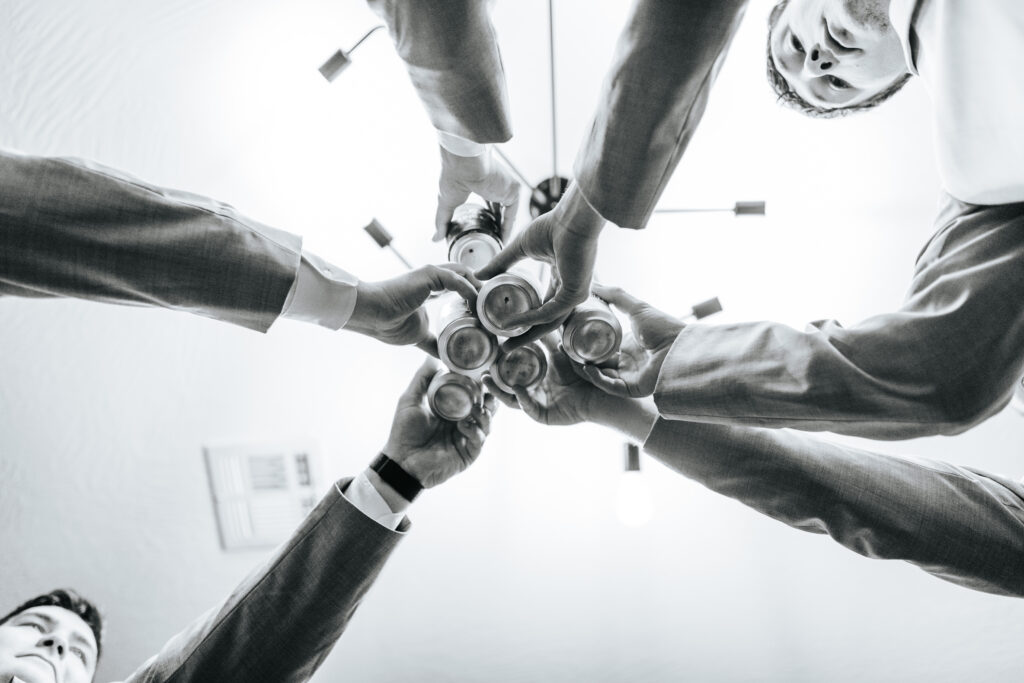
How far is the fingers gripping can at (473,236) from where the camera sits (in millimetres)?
1278

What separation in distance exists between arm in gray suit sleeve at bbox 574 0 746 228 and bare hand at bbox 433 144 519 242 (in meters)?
0.42

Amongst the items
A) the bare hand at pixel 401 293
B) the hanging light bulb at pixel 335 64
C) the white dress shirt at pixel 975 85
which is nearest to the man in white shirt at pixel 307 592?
the bare hand at pixel 401 293

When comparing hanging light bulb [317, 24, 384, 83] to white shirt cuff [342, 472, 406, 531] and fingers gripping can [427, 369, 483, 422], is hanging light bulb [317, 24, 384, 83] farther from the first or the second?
white shirt cuff [342, 472, 406, 531]

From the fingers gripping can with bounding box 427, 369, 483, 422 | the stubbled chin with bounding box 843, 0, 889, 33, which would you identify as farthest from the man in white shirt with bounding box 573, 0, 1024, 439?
the fingers gripping can with bounding box 427, 369, 483, 422

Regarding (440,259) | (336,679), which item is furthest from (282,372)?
(336,679)

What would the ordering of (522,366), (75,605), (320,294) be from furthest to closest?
(75,605) → (522,366) → (320,294)

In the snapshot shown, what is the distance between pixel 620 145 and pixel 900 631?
197 cm

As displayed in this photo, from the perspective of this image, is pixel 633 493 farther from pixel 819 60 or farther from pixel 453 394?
pixel 819 60

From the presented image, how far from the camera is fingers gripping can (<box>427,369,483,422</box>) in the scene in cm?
113

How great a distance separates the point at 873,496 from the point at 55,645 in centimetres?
182

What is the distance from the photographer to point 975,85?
872 mm

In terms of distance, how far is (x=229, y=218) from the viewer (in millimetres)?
915

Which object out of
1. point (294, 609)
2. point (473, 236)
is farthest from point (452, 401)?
point (294, 609)

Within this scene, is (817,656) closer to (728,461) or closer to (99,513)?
(728,461)
